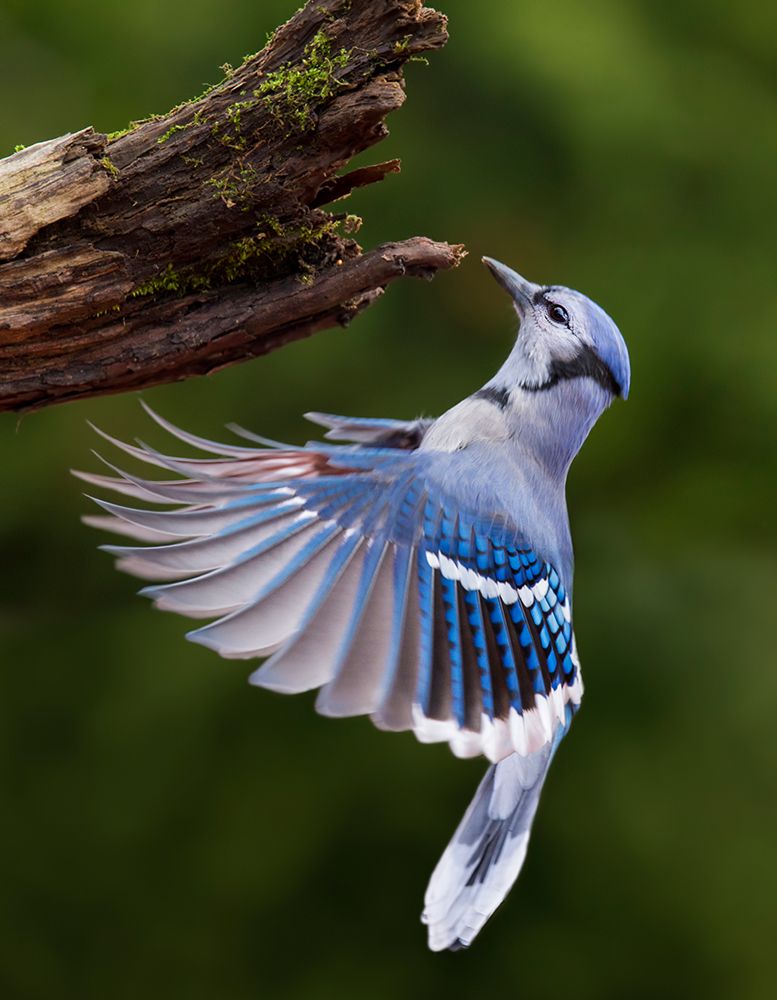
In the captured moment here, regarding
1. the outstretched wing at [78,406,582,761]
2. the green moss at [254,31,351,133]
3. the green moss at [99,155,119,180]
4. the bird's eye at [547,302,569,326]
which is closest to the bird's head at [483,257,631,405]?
the bird's eye at [547,302,569,326]

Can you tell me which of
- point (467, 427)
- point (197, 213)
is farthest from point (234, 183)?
point (467, 427)

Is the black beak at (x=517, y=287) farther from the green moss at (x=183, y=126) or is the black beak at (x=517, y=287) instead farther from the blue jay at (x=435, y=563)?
the green moss at (x=183, y=126)

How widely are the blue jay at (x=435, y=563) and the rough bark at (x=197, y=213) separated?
0.46 feet

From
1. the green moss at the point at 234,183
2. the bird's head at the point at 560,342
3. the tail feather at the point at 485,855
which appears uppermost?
the green moss at the point at 234,183

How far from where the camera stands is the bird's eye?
1.68 metres

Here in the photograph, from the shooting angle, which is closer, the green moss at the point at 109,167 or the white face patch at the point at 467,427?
the green moss at the point at 109,167

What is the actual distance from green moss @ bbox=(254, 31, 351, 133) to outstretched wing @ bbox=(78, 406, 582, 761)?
1.32 feet

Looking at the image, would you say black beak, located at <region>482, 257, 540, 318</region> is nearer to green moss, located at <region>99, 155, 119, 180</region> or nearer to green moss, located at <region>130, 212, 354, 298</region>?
green moss, located at <region>130, 212, 354, 298</region>

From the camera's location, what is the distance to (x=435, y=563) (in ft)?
4.81

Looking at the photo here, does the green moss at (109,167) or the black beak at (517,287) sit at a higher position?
the green moss at (109,167)

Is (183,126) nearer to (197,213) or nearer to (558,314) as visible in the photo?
(197,213)

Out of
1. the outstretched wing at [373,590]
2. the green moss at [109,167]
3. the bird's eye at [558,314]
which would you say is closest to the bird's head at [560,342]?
the bird's eye at [558,314]

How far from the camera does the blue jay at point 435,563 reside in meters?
1.31

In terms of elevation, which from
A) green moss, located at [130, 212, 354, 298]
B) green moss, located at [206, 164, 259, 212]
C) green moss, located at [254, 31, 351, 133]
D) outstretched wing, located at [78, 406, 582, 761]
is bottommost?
outstretched wing, located at [78, 406, 582, 761]
